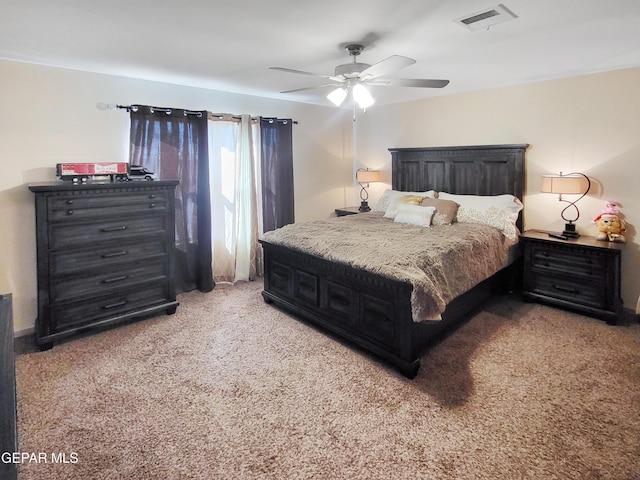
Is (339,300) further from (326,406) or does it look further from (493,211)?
(493,211)

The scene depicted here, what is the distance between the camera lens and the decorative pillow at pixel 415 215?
12.5 ft

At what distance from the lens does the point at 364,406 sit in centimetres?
216

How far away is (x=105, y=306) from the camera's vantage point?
312cm

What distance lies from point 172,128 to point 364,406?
11.0 ft

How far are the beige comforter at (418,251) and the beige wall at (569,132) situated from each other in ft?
3.10

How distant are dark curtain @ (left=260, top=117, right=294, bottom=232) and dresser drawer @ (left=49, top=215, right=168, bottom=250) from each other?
5.37 ft

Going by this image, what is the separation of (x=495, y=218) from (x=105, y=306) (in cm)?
379

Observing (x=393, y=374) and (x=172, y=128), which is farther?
(x=172, y=128)

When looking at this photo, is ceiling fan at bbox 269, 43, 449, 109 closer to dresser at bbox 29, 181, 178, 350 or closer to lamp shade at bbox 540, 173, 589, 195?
lamp shade at bbox 540, 173, 589, 195

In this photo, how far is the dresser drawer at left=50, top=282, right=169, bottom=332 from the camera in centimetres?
290

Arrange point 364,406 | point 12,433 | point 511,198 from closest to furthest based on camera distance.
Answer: point 12,433 < point 364,406 < point 511,198

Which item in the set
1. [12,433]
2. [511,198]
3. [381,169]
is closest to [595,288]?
[511,198]

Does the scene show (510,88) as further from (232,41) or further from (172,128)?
(172,128)

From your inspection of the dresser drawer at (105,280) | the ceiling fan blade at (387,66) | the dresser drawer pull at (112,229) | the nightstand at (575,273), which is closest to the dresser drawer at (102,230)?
the dresser drawer pull at (112,229)
